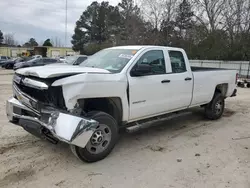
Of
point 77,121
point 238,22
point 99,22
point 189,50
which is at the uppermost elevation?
point 99,22

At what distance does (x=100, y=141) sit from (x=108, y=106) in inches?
24.6

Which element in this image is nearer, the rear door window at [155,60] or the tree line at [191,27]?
the rear door window at [155,60]

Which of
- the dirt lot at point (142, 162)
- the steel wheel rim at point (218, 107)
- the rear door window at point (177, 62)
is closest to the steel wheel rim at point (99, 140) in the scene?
the dirt lot at point (142, 162)

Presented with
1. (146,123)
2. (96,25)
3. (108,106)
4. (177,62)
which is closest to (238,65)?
(177,62)

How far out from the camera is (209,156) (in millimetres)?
4141

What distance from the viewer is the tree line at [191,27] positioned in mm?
23766

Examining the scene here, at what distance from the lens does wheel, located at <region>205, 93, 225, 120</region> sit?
6418 millimetres

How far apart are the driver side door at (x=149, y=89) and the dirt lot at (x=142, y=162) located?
670mm

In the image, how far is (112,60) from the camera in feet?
15.1

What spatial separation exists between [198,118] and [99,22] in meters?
53.3

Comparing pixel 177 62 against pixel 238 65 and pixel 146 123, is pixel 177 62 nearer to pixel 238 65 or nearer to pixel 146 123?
pixel 146 123

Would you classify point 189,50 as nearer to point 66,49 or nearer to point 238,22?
point 238,22

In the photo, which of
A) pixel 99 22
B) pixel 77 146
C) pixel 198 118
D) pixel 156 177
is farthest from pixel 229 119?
pixel 99 22

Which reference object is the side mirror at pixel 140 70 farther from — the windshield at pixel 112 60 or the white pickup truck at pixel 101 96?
the windshield at pixel 112 60
